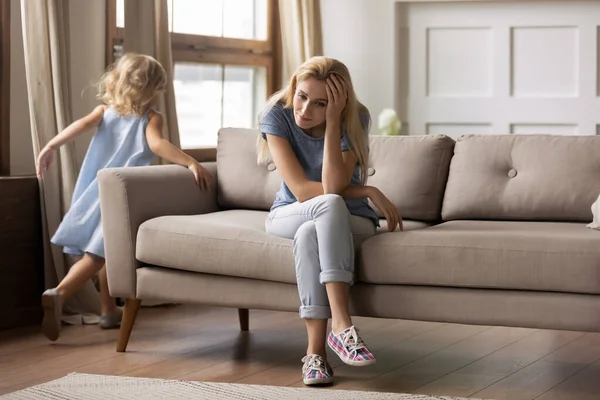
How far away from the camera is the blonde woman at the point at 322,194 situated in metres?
2.73

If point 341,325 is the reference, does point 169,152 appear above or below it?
above

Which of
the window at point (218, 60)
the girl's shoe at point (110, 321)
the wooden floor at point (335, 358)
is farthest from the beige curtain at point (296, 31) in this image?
the girl's shoe at point (110, 321)

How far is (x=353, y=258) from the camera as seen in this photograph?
278cm

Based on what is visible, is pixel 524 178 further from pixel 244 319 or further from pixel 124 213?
pixel 124 213

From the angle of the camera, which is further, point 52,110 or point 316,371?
point 52,110

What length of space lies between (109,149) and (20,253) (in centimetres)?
51

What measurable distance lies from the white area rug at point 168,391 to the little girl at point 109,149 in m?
0.81

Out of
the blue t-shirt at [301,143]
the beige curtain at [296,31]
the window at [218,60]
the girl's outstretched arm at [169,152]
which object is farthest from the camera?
the beige curtain at [296,31]

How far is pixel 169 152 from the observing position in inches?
140

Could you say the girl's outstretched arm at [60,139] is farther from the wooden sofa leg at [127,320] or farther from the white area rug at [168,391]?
the white area rug at [168,391]

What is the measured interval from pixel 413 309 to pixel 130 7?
1.96m

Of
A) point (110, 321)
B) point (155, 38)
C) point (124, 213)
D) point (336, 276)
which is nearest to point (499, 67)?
point (155, 38)

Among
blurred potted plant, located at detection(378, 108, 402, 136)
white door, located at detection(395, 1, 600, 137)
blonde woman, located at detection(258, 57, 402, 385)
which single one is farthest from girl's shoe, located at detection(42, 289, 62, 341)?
white door, located at detection(395, 1, 600, 137)

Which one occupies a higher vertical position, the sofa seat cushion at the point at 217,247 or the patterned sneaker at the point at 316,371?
the sofa seat cushion at the point at 217,247
